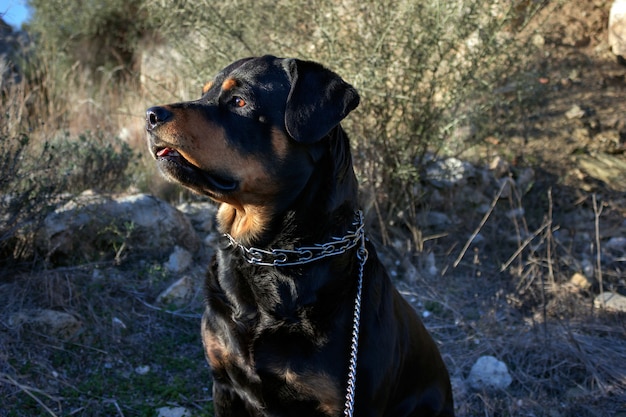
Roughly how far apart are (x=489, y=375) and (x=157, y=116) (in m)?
2.84

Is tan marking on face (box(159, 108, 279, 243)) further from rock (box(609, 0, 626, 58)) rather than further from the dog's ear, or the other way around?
rock (box(609, 0, 626, 58))

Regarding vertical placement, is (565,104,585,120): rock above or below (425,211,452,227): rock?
above

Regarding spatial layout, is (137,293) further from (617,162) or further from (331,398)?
(617,162)

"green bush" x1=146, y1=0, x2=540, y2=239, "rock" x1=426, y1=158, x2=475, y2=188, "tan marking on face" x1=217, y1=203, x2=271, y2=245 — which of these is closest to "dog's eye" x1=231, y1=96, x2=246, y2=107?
"tan marking on face" x1=217, y1=203, x2=271, y2=245

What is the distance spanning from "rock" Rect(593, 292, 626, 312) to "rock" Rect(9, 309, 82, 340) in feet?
12.8

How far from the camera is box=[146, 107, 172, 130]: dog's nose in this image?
2.36 metres

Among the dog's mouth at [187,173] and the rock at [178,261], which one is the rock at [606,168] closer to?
the rock at [178,261]


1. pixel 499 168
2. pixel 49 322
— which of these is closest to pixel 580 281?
pixel 499 168

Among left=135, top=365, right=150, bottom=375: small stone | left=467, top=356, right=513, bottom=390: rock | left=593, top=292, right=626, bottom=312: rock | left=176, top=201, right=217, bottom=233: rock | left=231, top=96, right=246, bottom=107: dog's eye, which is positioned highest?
left=231, top=96, right=246, bottom=107: dog's eye

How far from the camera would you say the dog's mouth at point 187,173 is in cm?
246

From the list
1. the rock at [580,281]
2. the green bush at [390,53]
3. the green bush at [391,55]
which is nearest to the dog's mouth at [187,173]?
the green bush at [391,55]

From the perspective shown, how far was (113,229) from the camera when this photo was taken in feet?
15.9

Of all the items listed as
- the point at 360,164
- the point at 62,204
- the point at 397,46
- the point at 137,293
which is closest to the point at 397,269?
the point at 360,164

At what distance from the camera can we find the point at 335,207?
2.63 m
